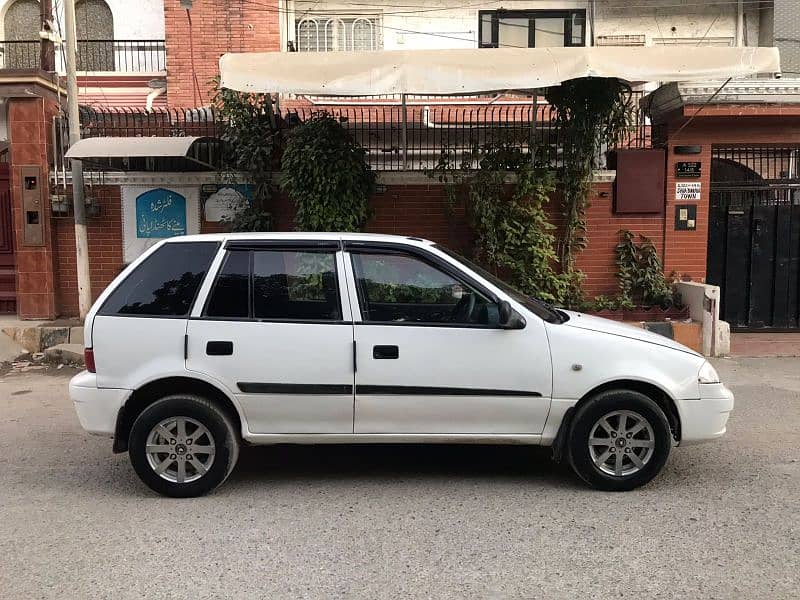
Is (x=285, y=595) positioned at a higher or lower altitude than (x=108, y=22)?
lower

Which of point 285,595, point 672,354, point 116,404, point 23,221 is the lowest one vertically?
point 285,595

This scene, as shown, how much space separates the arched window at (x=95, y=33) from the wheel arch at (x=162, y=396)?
12406 mm

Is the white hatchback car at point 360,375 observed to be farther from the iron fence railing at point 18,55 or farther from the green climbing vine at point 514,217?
the iron fence railing at point 18,55

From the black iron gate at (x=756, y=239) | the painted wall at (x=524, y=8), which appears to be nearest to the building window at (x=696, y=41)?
the painted wall at (x=524, y=8)

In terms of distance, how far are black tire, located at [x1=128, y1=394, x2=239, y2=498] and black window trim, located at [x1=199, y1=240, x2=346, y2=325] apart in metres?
0.57

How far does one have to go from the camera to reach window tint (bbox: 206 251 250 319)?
15.3 ft

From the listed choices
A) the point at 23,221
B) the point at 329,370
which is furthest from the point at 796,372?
the point at 23,221

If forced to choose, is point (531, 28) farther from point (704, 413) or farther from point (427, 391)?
point (427, 391)

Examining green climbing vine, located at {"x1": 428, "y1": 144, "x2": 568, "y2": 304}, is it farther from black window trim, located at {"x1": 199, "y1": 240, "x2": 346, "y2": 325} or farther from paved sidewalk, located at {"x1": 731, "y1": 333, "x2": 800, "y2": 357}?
black window trim, located at {"x1": 199, "y1": 240, "x2": 346, "y2": 325}

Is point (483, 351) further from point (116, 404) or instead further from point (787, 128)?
point (787, 128)

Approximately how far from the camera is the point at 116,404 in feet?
15.1

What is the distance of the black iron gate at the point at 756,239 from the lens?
10188 millimetres

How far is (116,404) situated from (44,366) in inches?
214

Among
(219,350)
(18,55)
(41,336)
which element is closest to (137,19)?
(18,55)
